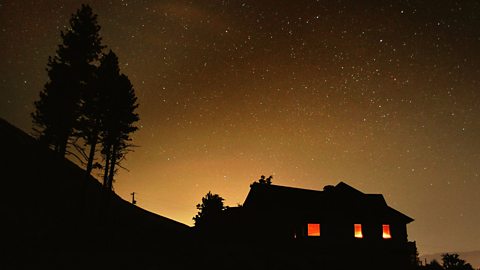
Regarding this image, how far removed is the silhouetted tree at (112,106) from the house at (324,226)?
1156 cm

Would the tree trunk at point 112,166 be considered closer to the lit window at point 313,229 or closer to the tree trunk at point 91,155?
the tree trunk at point 91,155

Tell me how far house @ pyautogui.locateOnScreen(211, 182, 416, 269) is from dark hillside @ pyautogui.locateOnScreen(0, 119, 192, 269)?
6.61 meters

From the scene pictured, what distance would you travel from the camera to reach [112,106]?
27.8m

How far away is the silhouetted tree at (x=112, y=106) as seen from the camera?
1077 inches

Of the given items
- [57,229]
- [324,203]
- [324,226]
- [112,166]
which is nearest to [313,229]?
[324,226]

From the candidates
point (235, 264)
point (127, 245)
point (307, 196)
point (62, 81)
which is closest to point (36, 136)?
point (62, 81)

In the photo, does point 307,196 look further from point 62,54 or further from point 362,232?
point 62,54

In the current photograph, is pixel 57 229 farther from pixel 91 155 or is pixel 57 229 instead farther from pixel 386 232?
pixel 386 232

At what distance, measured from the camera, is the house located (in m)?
30.8

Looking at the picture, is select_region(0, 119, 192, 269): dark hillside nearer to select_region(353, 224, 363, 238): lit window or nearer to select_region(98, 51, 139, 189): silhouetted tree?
select_region(98, 51, 139, 189): silhouetted tree

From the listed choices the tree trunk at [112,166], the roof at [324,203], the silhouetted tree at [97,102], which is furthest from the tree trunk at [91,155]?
the roof at [324,203]

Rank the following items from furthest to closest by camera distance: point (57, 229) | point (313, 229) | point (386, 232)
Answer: point (386, 232)
point (313, 229)
point (57, 229)

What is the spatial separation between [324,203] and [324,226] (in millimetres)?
2442

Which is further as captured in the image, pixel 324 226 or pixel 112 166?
pixel 324 226
